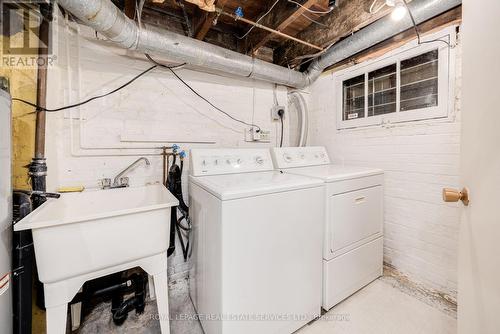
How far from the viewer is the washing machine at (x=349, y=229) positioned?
57.7 inches

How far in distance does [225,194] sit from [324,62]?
1.87 metres

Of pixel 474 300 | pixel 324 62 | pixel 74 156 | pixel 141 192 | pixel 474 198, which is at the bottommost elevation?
pixel 474 300

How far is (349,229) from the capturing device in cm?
158

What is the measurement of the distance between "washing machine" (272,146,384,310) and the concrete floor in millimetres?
94

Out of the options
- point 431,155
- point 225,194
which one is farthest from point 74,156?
point 431,155

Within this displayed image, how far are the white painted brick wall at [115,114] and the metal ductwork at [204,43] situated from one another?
1.06 feet

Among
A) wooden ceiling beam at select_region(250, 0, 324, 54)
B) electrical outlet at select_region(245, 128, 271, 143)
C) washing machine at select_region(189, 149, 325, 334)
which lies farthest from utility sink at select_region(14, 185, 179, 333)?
wooden ceiling beam at select_region(250, 0, 324, 54)

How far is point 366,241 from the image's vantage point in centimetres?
171

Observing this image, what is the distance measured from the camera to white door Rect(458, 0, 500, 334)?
0.61m

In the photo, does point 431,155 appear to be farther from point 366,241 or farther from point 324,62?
point 324,62

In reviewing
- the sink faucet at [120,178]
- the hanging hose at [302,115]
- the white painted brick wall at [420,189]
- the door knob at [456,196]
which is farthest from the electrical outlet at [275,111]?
the door knob at [456,196]

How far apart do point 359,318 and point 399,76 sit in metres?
1.94

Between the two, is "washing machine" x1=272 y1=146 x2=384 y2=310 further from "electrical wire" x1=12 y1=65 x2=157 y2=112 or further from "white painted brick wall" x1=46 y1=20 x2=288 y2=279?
"electrical wire" x1=12 y1=65 x2=157 y2=112

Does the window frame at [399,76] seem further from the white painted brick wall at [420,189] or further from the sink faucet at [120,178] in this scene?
the sink faucet at [120,178]
